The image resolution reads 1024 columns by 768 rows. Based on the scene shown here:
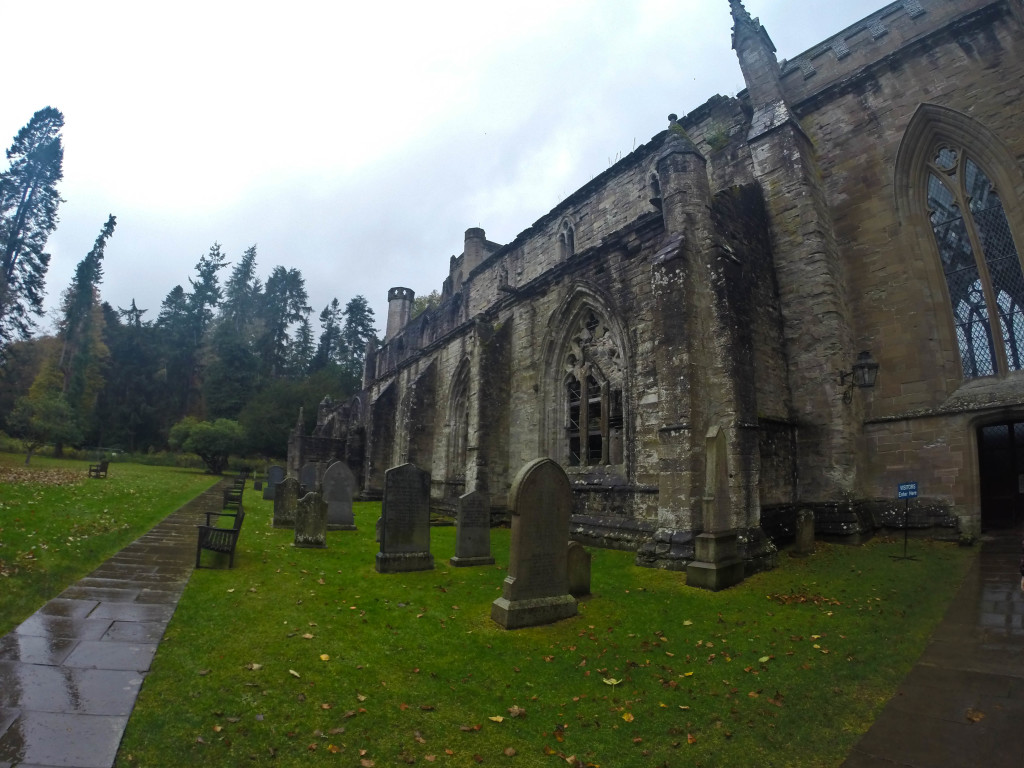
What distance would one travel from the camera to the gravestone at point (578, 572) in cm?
661

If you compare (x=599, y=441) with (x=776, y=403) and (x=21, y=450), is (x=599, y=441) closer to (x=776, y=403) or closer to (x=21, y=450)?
(x=776, y=403)

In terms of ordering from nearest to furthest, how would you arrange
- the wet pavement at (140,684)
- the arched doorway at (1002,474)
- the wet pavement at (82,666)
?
the wet pavement at (82,666) → the wet pavement at (140,684) → the arched doorway at (1002,474)

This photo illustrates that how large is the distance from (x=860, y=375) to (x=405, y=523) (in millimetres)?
9580

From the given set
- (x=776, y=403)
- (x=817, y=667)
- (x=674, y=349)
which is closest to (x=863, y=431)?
(x=776, y=403)

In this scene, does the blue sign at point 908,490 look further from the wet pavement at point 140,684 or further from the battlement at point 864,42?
the battlement at point 864,42

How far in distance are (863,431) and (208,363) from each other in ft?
183

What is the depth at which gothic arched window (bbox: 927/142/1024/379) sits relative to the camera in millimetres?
10164

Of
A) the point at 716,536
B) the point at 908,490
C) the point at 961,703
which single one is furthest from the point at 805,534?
the point at 961,703

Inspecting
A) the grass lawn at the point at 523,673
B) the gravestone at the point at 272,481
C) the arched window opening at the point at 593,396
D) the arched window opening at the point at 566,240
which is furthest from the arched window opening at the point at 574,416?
the gravestone at the point at 272,481

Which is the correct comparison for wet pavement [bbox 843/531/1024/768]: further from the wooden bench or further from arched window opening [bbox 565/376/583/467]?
arched window opening [bbox 565/376/583/467]

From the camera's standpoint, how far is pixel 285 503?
12.7 m

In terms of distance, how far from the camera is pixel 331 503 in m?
12.7

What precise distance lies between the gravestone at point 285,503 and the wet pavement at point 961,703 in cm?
1228

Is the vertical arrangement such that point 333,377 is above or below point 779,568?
above
